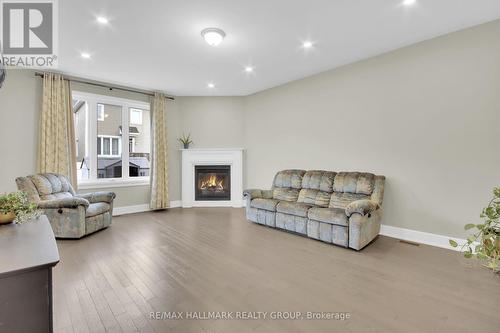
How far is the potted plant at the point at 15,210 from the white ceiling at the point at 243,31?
2157mm

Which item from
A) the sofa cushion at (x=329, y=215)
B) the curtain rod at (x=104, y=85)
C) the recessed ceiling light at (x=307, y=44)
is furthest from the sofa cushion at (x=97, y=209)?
the recessed ceiling light at (x=307, y=44)

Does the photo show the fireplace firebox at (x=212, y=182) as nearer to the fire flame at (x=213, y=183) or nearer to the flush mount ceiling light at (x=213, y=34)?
the fire flame at (x=213, y=183)

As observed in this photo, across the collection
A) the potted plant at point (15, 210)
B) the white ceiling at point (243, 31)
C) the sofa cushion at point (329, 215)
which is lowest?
the sofa cushion at point (329, 215)

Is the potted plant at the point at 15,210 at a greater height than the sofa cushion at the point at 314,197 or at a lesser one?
greater

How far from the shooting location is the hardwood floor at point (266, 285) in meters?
1.81

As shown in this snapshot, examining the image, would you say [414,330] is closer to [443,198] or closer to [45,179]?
[443,198]

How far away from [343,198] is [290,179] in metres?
1.14

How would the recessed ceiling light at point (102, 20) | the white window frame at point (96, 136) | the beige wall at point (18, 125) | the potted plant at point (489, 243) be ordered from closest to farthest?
the potted plant at point (489, 243) < the recessed ceiling light at point (102, 20) < the beige wall at point (18, 125) < the white window frame at point (96, 136)

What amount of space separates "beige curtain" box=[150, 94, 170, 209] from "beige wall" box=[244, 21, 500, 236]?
3.38 m

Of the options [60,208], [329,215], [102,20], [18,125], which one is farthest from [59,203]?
[329,215]

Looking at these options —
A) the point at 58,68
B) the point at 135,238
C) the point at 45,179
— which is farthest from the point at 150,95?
the point at 135,238

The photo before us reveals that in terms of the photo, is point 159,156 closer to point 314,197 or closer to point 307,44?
point 314,197

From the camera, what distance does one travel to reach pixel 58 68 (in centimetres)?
432

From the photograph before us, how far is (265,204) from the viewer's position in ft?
14.2
